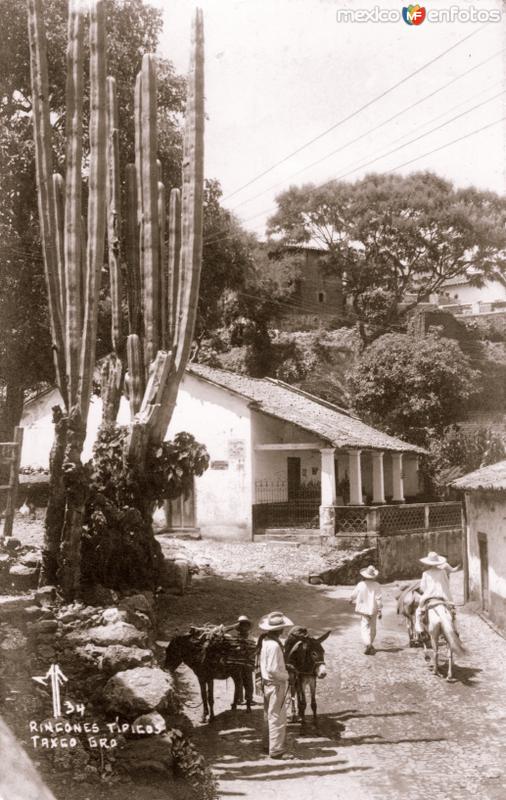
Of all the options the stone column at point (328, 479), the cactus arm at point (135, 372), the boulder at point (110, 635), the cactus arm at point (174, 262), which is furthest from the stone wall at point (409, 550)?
the boulder at point (110, 635)

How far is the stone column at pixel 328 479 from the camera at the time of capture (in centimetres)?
2289

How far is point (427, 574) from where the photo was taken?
39.9ft

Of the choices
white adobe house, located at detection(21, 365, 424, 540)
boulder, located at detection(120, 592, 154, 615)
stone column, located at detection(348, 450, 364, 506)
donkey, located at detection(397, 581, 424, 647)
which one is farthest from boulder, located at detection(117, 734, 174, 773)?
stone column, located at detection(348, 450, 364, 506)

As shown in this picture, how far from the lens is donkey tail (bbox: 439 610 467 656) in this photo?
10875 millimetres

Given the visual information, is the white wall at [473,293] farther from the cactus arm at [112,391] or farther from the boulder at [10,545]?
the boulder at [10,545]

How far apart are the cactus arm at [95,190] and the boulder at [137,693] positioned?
400cm

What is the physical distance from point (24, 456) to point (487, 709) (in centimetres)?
1868

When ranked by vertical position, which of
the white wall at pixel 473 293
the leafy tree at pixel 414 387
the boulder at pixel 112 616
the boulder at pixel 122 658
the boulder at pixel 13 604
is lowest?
the boulder at pixel 122 658

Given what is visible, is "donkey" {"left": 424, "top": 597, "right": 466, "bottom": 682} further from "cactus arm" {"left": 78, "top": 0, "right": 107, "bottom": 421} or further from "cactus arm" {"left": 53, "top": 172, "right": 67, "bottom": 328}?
"cactus arm" {"left": 53, "top": 172, "right": 67, "bottom": 328}

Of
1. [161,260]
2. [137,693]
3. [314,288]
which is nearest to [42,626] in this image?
[137,693]

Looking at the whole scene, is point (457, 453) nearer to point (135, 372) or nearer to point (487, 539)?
point (487, 539)

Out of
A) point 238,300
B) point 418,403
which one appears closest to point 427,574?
point 418,403

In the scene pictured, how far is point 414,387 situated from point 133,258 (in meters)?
19.9

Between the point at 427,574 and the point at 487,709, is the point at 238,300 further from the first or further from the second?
the point at 487,709
